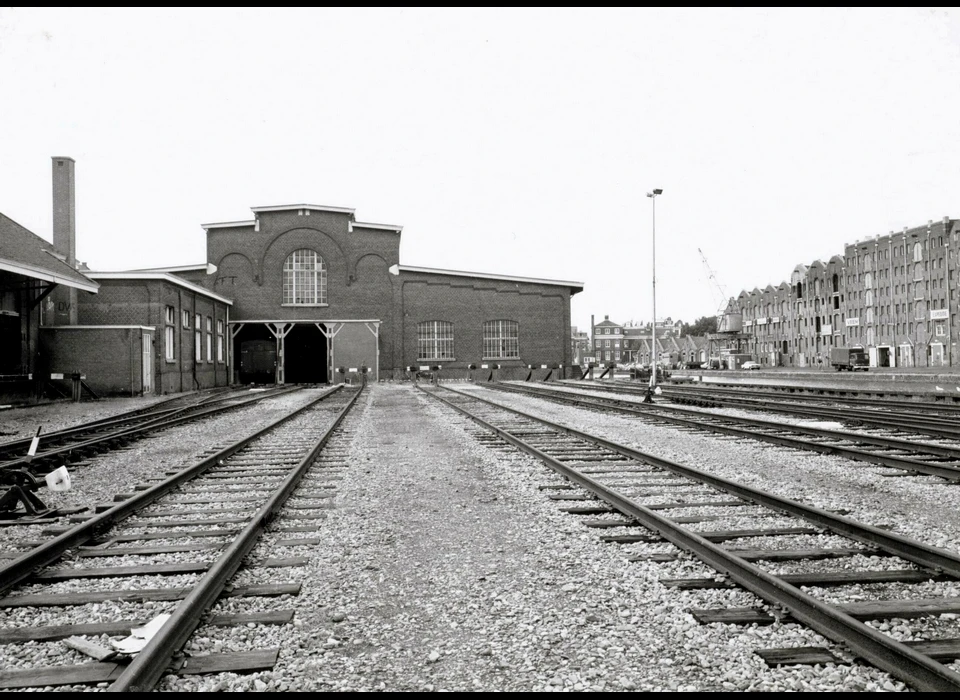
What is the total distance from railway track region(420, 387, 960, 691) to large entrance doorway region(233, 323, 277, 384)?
4272cm

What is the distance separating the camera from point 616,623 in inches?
151

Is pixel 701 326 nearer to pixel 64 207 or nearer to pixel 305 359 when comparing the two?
pixel 305 359

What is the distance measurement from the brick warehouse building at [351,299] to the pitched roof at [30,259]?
17.4 meters

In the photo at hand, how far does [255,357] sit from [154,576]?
150ft

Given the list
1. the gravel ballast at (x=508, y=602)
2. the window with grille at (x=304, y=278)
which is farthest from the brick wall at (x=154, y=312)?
the gravel ballast at (x=508, y=602)

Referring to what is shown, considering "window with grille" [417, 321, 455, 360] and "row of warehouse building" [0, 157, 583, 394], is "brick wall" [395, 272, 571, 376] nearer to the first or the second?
"row of warehouse building" [0, 157, 583, 394]

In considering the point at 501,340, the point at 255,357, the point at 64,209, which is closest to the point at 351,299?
the point at 255,357

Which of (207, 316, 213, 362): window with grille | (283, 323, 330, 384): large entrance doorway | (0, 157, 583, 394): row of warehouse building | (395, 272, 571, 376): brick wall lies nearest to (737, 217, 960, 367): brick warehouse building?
(0, 157, 583, 394): row of warehouse building

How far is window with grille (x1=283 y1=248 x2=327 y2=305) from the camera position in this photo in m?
47.3

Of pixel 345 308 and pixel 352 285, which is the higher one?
pixel 352 285

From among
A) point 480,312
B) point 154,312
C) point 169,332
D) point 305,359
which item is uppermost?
point 480,312

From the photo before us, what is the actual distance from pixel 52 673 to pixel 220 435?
35.7ft

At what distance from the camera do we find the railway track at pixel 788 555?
3.31 metres

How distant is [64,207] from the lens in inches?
1250
